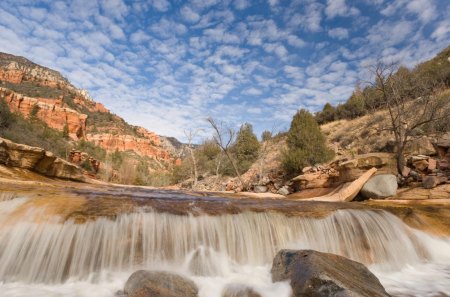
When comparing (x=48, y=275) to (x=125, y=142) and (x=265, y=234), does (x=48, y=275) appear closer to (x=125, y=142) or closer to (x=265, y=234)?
(x=265, y=234)

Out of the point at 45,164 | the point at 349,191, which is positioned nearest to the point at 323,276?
the point at 349,191

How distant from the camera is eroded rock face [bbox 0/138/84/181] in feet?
35.9

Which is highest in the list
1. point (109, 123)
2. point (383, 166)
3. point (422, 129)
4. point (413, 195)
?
point (109, 123)

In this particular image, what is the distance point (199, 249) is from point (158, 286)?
7.24 ft

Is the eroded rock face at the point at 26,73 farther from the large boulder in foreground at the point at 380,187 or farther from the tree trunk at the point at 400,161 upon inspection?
the tree trunk at the point at 400,161

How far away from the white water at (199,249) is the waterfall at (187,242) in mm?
18

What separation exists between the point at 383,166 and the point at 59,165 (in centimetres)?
1461

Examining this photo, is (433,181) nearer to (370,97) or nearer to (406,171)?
(406,171)

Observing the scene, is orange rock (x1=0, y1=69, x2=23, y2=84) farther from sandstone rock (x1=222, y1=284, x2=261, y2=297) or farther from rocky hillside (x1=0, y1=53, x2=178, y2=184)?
sandstone rock (x1=222, y1=284, x2=261, y2=297)

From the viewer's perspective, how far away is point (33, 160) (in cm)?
1193

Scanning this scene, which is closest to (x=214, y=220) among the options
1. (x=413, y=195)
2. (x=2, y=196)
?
(x=2, y=196)

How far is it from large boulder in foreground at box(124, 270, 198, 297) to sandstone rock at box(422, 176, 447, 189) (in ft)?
36.2

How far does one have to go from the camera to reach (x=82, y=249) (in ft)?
19.2

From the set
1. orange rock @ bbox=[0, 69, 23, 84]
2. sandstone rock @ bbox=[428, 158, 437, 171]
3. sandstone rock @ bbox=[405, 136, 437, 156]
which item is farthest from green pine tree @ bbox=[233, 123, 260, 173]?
orange rock @ bbox=[0, 69, 23, 84]
